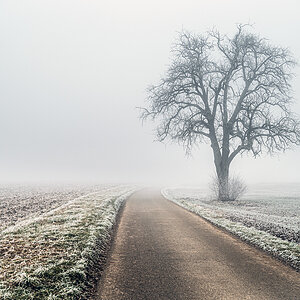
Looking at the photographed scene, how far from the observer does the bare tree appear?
2755 cm

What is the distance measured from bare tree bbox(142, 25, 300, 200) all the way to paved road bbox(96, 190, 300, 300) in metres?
18.9

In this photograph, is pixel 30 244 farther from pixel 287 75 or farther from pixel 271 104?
pixel 287 75

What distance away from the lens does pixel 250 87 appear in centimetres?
2969

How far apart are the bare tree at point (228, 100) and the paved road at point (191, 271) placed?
62.1ft

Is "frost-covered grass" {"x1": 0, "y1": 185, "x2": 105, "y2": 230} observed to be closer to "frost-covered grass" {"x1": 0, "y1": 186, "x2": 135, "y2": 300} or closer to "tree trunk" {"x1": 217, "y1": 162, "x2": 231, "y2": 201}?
"frost-covered grass" {"x1": 0, "y1": 186, "x2": 135, "y2": 300}

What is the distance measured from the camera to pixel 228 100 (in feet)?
99.8

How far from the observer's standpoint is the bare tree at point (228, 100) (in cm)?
2755

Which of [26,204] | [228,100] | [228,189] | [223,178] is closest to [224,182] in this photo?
[223,178]

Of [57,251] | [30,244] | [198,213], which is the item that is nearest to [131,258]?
[57,251]

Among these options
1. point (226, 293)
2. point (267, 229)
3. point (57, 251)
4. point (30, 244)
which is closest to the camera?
point (226, 293)

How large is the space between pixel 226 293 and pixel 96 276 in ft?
10.3

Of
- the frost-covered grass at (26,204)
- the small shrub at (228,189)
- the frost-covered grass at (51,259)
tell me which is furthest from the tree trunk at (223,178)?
the frost-covered grass at (51,259)

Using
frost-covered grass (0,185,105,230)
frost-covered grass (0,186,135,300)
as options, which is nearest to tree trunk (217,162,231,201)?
frost-covered grass (0,185,105,230)

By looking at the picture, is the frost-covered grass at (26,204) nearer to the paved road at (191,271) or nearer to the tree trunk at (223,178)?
the paved road at (191,271)
